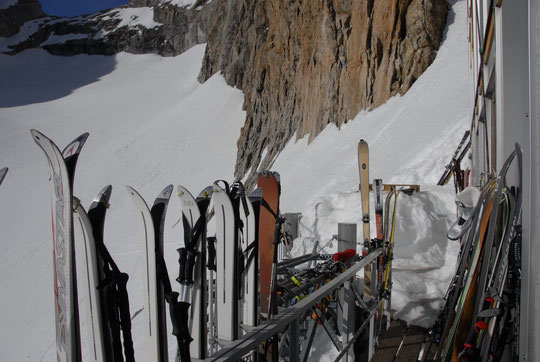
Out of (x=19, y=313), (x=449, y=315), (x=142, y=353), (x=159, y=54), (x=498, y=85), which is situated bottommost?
(x=19, y=313)

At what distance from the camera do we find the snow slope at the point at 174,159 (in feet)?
24.1

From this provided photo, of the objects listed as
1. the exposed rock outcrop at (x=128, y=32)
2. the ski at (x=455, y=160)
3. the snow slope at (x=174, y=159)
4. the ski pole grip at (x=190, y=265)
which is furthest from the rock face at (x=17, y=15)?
the ski pole grip at (x=190, y=265)

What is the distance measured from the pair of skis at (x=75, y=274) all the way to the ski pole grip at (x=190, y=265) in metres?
0.40

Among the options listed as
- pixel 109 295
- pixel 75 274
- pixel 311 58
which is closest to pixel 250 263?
pixel 109 295

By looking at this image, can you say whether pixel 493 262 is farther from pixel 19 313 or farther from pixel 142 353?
pixel 19 313

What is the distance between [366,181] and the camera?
5.29 meters

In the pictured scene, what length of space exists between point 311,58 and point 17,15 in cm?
7641

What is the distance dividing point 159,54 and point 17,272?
2078 inches

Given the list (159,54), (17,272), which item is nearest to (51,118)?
(159,54)

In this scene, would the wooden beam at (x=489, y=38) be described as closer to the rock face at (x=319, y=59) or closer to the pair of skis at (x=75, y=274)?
the pair of skis at (x=75, y=274)

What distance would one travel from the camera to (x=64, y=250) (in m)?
1.55

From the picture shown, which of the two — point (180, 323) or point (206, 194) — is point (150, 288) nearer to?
point (180, 323)

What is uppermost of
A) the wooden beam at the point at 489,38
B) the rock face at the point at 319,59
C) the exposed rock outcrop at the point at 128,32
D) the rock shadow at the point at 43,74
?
the exposed rock outcrop at the point at 128,32

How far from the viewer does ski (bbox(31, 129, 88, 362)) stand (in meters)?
1.54
